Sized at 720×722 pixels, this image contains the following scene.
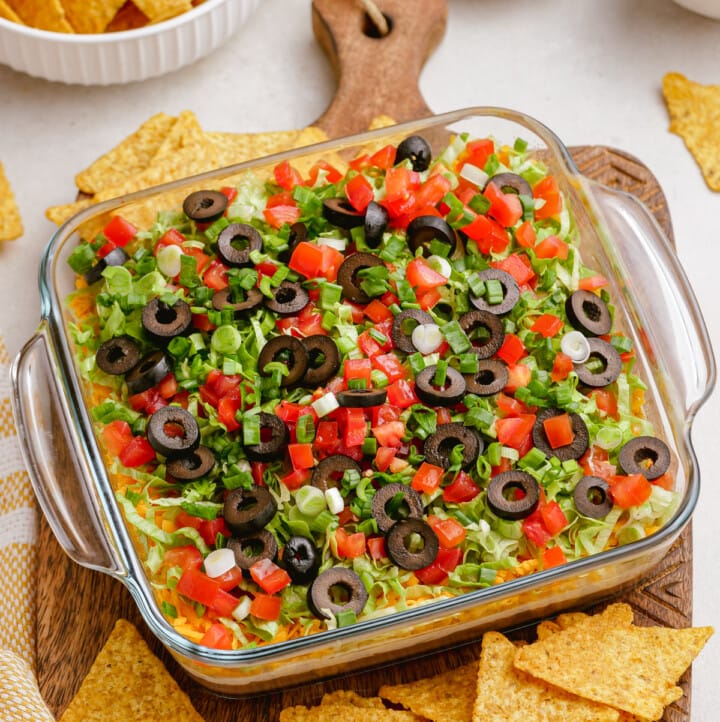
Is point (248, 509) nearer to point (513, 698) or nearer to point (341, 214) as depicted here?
point (513, 698)

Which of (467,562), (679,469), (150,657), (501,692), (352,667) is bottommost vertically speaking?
(150,657)

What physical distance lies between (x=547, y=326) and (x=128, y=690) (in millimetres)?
1827

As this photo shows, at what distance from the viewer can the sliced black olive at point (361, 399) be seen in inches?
134

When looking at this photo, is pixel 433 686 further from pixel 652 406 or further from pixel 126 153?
pixel 126 153

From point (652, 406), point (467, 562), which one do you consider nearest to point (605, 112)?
point (652, 406)

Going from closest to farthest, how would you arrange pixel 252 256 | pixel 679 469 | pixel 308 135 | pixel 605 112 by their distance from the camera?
pixel 679 469 → pixel 252 256 → pixel 308 135 → pixel 605 112

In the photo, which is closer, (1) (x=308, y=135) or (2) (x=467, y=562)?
(2) (x=467, y=562)

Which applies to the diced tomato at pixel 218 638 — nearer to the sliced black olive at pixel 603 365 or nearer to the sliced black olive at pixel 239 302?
the sliced black olive at pixel 239 302

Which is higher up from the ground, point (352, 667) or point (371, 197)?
point (371, 197)

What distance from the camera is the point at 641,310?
3.76 meters

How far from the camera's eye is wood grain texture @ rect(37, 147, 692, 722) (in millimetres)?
3576

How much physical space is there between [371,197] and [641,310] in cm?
103

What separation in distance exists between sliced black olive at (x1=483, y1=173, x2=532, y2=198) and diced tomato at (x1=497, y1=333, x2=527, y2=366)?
24.5 inches

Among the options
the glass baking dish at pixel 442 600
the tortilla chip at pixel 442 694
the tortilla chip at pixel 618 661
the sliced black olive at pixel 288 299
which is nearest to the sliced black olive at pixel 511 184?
the glass baking dish at pixel 442 600
